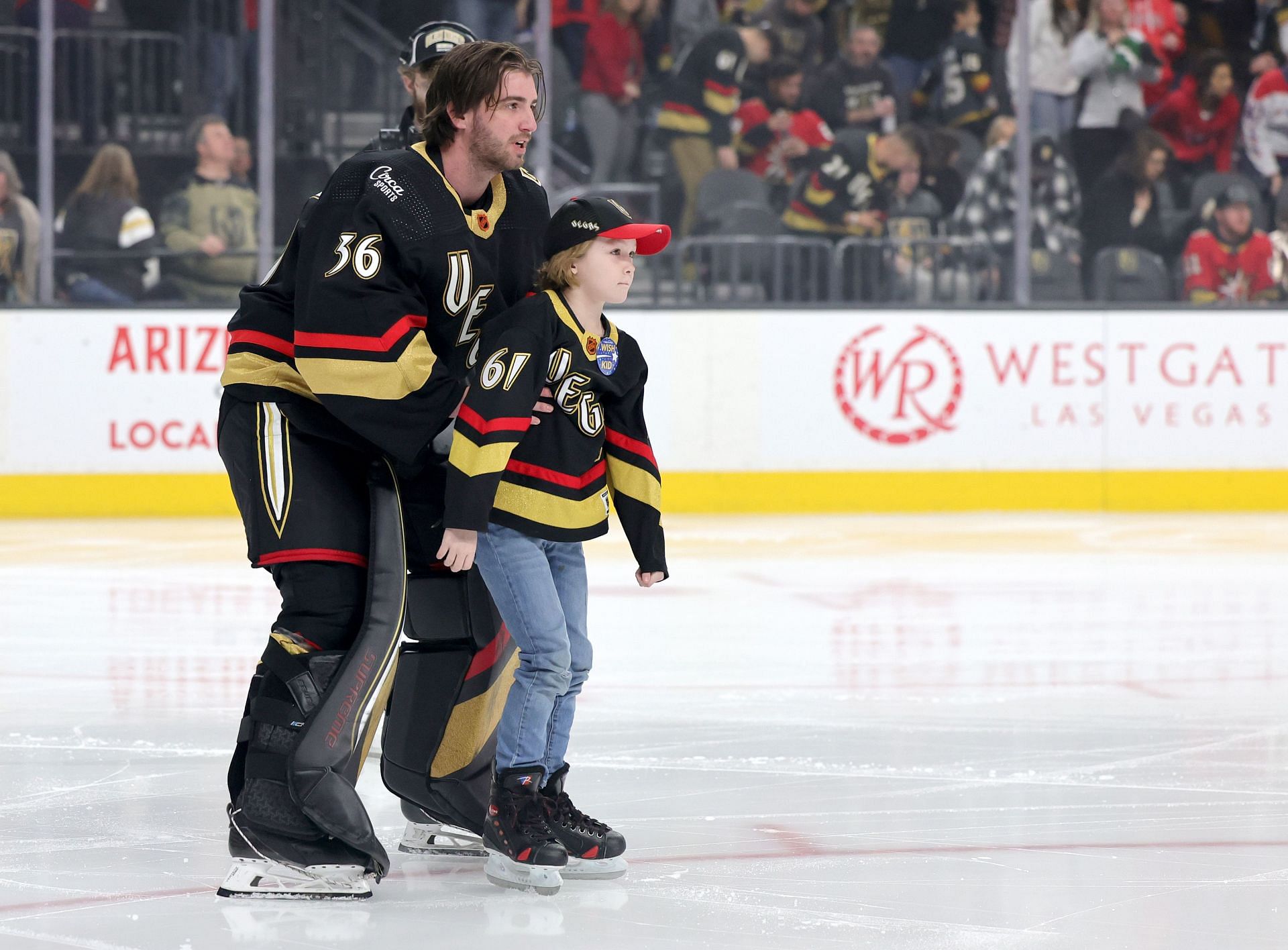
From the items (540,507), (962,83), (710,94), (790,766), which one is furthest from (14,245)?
(540,507)

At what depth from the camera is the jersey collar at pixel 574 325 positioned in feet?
9.37

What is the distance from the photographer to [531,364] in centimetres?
276

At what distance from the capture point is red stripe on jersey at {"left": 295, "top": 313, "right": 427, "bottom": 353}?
106 inches

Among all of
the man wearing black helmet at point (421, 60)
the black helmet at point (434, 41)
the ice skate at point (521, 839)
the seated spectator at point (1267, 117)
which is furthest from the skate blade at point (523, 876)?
the seated spectator at point (1267, 117)

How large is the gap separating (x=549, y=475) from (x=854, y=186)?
747cm

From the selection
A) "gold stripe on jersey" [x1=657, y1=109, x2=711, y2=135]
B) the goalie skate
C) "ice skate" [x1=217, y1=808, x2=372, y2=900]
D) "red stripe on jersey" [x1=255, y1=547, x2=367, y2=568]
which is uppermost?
"gold stripe on jersey" [x1=657, y1=109, x2=711, y2=135]

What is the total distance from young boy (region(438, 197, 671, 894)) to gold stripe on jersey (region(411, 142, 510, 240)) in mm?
99

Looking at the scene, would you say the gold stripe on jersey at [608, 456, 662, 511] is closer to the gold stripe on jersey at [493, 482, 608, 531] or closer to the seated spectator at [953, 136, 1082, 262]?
the gold stripe on jersey at [493, 482, 608, 531]

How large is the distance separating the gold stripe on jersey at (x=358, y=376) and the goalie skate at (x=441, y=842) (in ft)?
2.59

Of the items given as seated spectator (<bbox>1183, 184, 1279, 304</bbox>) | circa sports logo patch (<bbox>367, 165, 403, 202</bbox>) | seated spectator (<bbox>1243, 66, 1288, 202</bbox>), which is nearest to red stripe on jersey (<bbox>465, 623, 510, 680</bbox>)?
circa sports logo patch (<bbox>367, 165, 403, 202</bbox>)

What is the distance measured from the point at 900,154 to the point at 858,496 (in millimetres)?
2051

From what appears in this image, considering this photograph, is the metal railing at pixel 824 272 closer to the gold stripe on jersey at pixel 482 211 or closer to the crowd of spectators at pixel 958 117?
the crowd of spectators at pixel 958 117

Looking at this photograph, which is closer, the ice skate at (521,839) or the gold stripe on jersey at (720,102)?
the ice skate at (521,839)

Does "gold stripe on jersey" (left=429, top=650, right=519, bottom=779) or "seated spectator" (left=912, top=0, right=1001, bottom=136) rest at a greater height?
"seated spectator" (left=912, top=0, right=1001, bottom=136)
